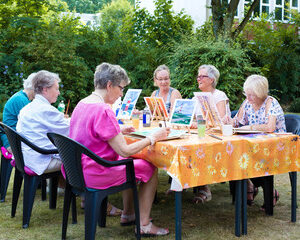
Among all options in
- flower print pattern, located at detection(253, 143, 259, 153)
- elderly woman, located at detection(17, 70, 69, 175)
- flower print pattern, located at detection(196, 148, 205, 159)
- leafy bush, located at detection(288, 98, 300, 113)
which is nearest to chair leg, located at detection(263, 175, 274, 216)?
flower print pattern, located at detection(253, 143, 259, 153)

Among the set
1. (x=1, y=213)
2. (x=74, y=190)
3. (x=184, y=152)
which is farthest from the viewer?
(x=1, y=213)

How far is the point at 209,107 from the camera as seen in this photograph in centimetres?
350

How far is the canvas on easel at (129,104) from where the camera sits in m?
4.64

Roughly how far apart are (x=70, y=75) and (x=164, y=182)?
5586 mm

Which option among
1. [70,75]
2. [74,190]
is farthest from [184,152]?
[70,75]

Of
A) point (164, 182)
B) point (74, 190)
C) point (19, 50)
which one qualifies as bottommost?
point (164, 182)

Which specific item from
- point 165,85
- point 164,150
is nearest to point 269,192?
point 164,150

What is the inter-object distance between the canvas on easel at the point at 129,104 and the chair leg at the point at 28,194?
1.54 m

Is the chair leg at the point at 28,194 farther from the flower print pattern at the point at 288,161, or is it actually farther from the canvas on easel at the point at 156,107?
the flower print pattern at the point at 288,161

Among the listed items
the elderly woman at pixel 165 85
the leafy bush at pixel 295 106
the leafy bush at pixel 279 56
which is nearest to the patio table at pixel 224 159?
the elderly woman at pixel 165 85

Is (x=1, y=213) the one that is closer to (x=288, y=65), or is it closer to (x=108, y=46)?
(x=108, y=46)

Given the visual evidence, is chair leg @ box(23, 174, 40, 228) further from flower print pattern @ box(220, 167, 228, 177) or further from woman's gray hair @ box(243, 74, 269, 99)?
woman's gray hair @ box(243, 74, 269, 99)

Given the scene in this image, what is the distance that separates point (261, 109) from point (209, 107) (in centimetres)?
65

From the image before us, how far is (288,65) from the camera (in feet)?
47.9
